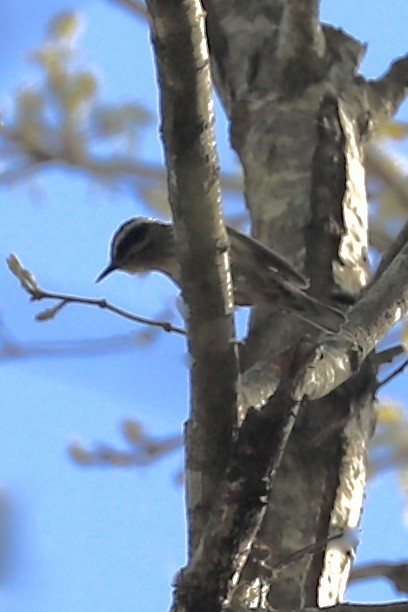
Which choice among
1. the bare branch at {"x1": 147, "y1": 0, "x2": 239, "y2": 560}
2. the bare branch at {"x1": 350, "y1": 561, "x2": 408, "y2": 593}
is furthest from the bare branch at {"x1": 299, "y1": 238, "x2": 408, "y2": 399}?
the bare branch at {"x1": 350, "y1": 561, "x2": 408, "y2": 593}

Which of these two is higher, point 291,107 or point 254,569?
point 291,107

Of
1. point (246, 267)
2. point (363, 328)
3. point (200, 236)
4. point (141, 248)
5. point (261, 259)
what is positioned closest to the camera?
point (200, 236)

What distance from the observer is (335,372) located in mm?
1590

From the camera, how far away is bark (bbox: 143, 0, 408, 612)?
1237 millimetres

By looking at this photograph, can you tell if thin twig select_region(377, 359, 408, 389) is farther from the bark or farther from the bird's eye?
the bird's eye

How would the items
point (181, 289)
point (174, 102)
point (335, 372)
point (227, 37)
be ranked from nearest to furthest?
point (174, 102) → point (181, 289) → point (335, 372) → point (227, 37)

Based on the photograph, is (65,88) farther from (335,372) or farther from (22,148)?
(335,372)

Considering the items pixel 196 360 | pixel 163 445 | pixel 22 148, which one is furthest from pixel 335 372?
pixel 22 148

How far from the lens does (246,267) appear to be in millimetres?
2396

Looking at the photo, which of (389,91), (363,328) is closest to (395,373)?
(363,328)

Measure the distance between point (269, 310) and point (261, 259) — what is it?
11cm

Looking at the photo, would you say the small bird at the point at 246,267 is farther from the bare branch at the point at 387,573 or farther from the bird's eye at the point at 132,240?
the bare branch at the point at 387,573

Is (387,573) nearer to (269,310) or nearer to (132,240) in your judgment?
(269,310)

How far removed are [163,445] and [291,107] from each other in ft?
2.90
